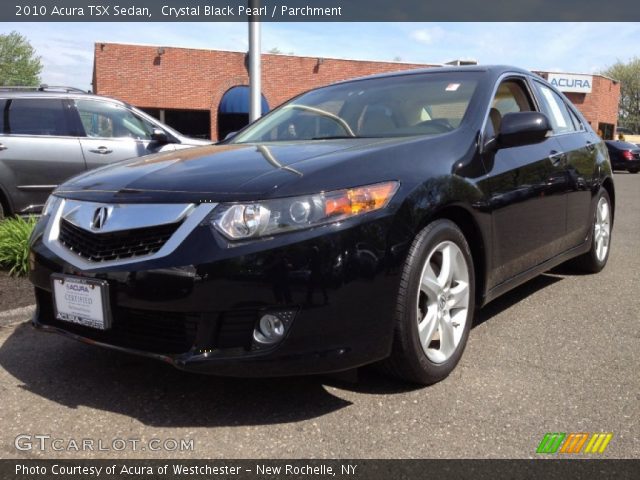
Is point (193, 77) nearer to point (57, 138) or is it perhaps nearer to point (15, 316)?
point (57, 138)

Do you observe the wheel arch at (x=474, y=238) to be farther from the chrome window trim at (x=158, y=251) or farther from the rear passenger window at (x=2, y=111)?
the rear passenger window at (x=2, y=111)

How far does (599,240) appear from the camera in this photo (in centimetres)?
518

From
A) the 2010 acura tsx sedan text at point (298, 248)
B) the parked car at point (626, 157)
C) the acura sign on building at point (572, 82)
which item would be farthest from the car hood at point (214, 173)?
the acura sign on building at point (572, 82)

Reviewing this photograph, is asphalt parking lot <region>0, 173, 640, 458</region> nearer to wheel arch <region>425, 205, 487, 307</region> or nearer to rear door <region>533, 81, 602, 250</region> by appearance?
wheel arch <region>425, 205, 487, 307</region>

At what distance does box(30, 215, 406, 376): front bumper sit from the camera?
90.4 inches

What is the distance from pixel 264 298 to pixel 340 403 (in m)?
0.71

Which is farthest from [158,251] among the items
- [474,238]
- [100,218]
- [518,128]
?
[518,128]

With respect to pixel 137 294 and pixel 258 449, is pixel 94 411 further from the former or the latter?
pixel 258 449

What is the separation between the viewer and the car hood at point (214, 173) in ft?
8.00

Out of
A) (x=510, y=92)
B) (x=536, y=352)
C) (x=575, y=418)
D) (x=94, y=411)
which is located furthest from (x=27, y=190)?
(x=575, y=418)

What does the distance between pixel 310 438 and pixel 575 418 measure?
1.11 m

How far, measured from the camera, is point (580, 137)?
4727mm

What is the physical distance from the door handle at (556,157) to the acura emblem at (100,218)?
2779 millimetres

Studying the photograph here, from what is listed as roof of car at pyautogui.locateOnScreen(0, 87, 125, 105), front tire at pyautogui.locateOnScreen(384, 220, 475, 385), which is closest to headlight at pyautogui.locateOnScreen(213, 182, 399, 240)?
front tire at pyautogui.locateOnScreen(384, 220, 475, 385)
